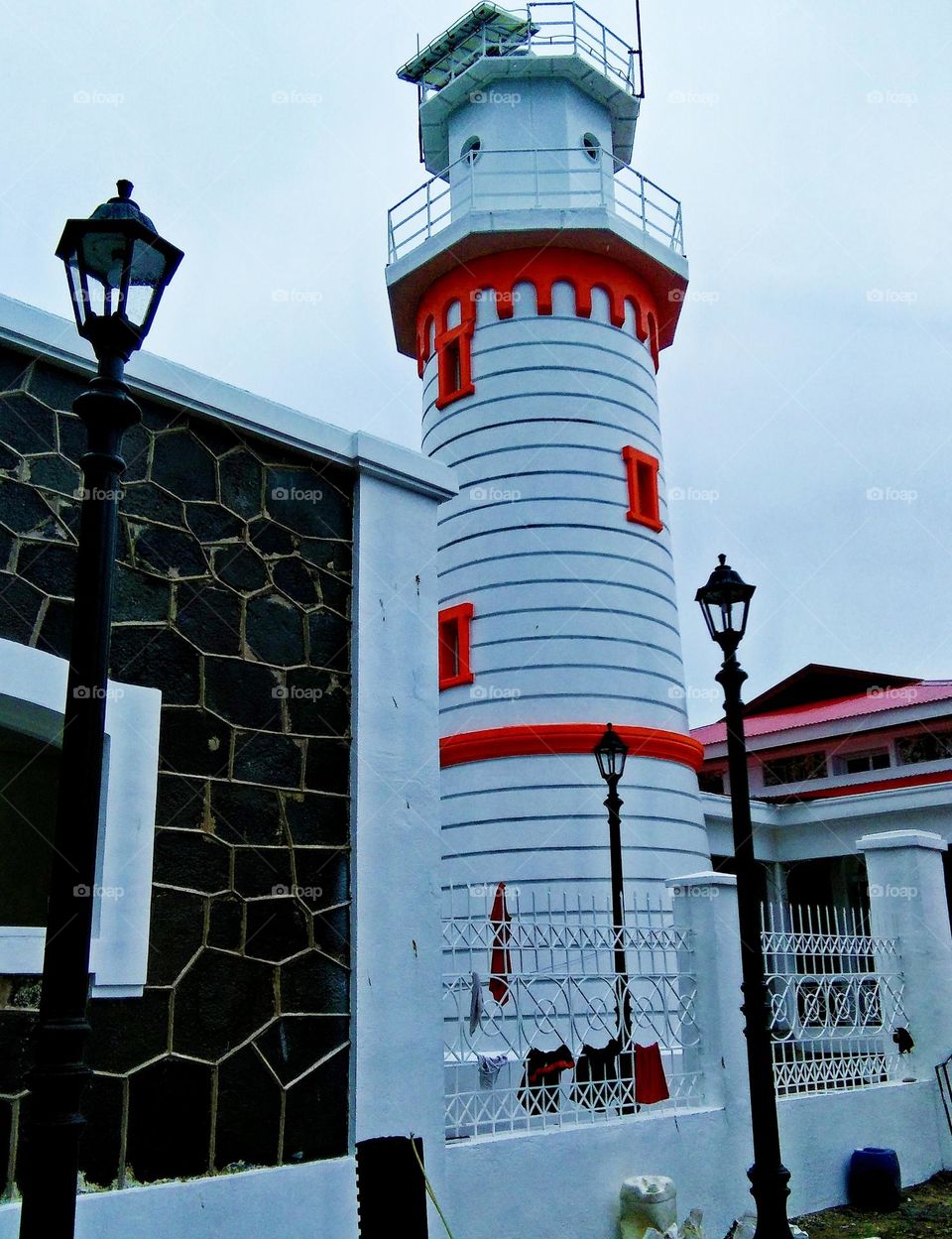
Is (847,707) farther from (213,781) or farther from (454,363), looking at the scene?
(213,781)

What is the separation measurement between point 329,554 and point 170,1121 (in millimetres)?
2974

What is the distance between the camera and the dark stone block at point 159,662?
532 centimetres

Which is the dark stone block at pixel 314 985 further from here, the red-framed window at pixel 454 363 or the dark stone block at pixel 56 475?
the red-framed window at pixel 454 363

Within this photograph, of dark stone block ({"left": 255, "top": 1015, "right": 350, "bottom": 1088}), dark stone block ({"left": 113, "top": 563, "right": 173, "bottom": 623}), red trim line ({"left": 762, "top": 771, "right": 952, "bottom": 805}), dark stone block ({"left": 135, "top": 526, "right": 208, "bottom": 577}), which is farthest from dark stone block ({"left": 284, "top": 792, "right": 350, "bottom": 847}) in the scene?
red trim line ({"left": 762, "top": 771, "right": 952, "bottom": 805})

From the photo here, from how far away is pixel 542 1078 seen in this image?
6.54m

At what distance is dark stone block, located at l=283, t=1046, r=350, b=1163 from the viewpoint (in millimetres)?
5367

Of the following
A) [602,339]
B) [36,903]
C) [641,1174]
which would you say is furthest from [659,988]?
[602,339]

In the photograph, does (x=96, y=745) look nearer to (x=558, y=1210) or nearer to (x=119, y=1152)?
(x=119, y=1152)

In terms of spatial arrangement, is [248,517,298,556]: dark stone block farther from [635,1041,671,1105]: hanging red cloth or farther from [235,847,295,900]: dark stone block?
[635,1041,671,1105]: hanging red cloth

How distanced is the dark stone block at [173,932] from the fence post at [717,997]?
3.70 meters

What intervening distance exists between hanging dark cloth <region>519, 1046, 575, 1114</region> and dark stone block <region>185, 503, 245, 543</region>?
135 inches

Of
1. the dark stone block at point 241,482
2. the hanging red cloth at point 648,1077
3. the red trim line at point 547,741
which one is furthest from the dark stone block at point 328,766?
the red trim line at point 547,741

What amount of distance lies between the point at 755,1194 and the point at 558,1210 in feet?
3.73
